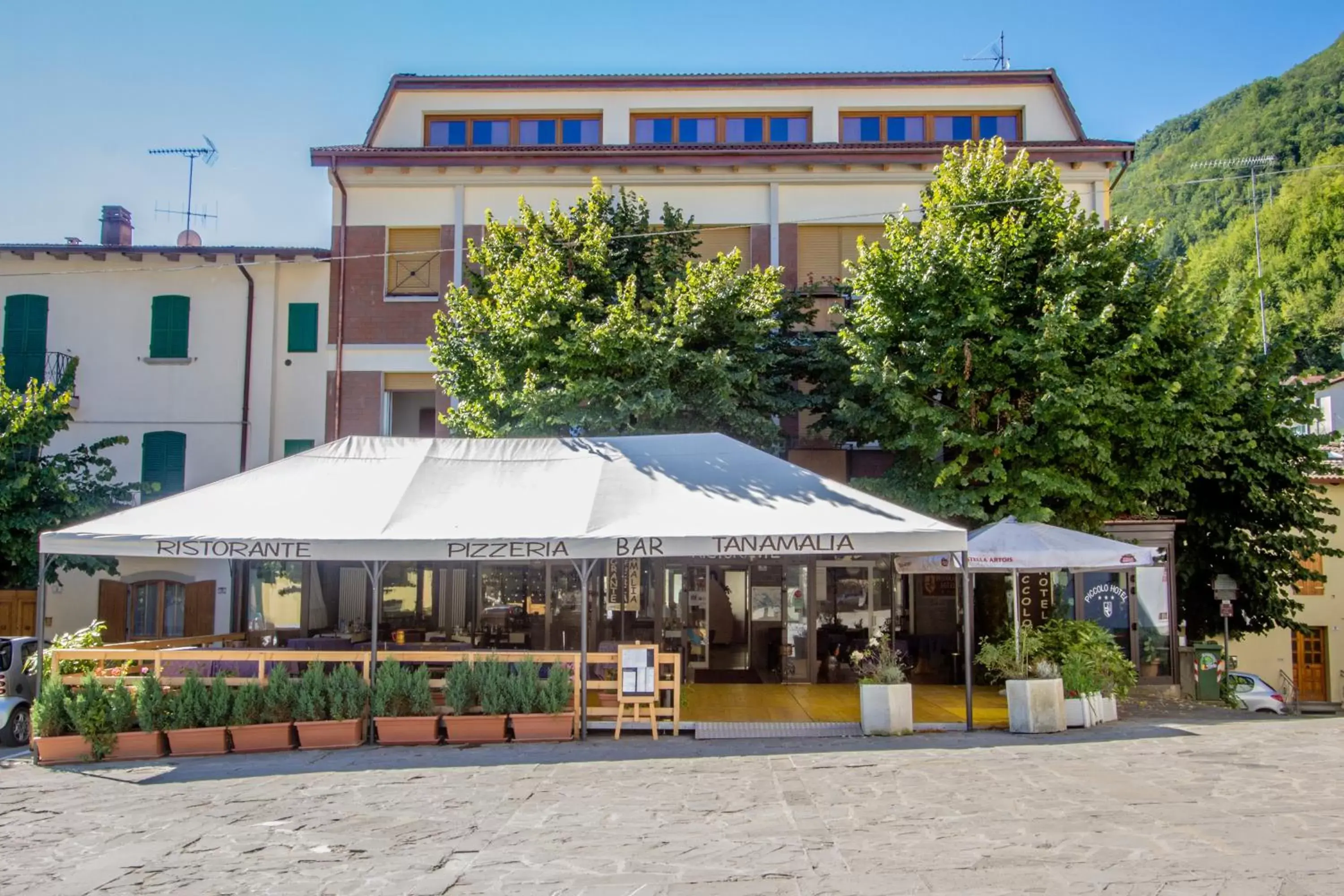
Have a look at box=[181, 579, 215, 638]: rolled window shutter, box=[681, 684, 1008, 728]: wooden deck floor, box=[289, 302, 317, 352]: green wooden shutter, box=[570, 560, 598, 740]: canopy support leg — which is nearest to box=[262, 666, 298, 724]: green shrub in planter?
box=[570, 560, 598, 740]: canopy support leg

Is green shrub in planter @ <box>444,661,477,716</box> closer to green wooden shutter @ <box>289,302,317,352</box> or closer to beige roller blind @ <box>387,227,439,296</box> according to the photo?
beige roller blind @ <box>387,227,439,296</box>

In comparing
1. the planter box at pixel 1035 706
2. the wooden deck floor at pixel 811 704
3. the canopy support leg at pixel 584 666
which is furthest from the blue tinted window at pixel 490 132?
the planter box at pixel 1035 706

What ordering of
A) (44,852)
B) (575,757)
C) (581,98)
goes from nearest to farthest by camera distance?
1. (44,852)
2. (575,757)
3. (581,98)

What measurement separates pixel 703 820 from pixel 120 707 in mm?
6697

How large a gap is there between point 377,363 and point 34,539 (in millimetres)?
6485

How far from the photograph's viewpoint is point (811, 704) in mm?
13859

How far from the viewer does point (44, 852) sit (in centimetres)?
753

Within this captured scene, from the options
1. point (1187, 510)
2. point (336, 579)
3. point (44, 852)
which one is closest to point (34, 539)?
point (336, 579)

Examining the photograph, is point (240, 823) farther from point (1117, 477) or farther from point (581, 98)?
point (581, 98)

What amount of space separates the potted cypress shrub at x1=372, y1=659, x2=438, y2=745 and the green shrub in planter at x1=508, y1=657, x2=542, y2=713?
85 centimetres

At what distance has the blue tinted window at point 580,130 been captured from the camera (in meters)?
22.5

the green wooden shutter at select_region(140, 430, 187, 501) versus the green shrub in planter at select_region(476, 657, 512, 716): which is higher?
the green wooden shutter at select_region(140, 430, 187, 501)

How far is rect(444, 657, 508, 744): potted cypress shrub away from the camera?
11.5 metres

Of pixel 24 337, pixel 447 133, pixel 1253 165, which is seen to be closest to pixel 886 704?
pixel 447 133
